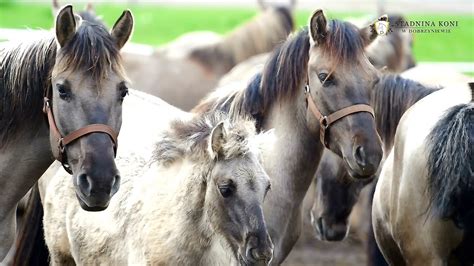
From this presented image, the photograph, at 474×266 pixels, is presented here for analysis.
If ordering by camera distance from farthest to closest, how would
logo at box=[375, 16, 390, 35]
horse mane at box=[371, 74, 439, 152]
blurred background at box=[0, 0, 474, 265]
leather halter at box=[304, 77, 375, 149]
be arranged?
blurred background at box=[0, 0, 474, 265], horse mane at box=[371, 74, 439, 152], logo at box=[375, 16, 390, 35], leather halter at box=[304, 77, 375, 149]

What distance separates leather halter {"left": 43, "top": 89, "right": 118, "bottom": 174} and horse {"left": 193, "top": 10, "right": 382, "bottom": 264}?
3.90 ft

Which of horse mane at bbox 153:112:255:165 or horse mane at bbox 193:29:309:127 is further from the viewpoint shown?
horse mane at bbox 193:29:309:127

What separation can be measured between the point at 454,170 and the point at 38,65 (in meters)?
2.09

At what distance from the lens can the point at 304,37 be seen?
243 inches

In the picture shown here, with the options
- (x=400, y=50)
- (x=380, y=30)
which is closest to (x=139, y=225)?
(x=380, y=30)

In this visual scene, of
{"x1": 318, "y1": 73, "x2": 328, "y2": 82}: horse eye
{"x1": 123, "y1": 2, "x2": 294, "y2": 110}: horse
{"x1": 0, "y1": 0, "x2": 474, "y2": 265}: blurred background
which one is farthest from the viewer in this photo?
{"x1": 0, "y1": 0, "x2": 474, "y2": 265}: blurred background

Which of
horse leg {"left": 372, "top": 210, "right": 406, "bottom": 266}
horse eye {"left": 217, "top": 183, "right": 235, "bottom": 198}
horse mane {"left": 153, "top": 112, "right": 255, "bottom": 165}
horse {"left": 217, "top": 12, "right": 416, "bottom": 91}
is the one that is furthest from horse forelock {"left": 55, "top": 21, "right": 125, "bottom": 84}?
horse {"left": 217, "top": 12, "right": 416, "bottom": 91}

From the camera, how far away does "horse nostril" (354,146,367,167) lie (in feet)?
18.6

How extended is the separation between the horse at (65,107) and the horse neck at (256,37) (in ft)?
22.0

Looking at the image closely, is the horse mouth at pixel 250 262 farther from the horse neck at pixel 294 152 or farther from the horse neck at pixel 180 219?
the horse neck at pixel 294 152

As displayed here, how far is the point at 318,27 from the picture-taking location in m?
6.00

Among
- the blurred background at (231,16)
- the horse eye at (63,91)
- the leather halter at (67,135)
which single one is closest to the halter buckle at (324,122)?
the leather halter at (67,135)

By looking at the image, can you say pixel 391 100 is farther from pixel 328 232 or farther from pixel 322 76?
pixel 322 76

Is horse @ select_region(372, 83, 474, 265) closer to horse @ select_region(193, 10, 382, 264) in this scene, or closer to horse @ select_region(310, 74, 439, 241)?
horse @ select_region(193, 10, 382, 264)
